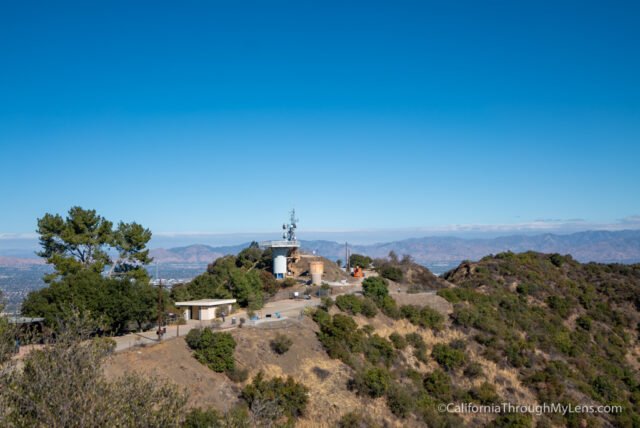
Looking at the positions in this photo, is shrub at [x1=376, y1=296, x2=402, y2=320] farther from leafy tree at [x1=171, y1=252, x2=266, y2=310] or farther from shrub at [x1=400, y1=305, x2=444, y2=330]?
leafy tree at [x1=171, y1=252, x2=266, y2=310]

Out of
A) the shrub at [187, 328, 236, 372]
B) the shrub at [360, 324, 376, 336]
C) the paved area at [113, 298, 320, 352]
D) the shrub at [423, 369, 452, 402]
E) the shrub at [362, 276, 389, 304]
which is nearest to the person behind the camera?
the shrub at [187, 328, 236, 372]

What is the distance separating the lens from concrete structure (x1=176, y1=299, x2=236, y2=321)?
33406mm

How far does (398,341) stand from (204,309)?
1328 cm

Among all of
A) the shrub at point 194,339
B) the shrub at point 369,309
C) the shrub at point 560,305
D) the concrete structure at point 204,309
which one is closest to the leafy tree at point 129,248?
the concrete structure at point 204,309

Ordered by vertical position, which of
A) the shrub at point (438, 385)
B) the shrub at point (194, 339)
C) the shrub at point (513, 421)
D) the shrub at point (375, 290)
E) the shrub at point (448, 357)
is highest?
the shrub at point (375, 290)

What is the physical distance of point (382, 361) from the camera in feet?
101

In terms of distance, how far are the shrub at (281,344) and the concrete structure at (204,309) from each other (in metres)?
7.36

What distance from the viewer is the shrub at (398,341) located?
108 ft

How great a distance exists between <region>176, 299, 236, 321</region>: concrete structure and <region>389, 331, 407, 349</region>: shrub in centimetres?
1151

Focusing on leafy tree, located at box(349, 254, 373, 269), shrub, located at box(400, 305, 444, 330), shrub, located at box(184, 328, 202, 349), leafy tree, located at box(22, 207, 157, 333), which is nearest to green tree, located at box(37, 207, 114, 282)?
leafy tree, located at box(22, 207, 157, 333)

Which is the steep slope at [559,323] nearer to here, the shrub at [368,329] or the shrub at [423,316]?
the shrub at [423,316]

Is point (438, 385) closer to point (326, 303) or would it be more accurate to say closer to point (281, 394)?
point (326, 303)

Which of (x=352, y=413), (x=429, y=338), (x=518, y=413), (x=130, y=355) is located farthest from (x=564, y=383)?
(x=130, y=355)

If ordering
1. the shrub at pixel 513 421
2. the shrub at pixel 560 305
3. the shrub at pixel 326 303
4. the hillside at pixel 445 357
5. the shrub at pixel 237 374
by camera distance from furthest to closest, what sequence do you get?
1. the shrub at pixel 560 305
2. the shrub at pixel 326 303
3. the shrub at pixel 513 421
4. the hillside at pixel 445 357
5. the shrub at pixel 237 374
